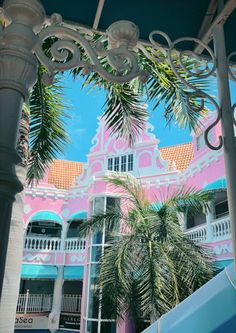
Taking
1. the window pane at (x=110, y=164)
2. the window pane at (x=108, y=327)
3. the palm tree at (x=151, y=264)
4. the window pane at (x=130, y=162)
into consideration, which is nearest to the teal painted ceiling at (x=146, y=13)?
the palm tree at (x=151, y=264)

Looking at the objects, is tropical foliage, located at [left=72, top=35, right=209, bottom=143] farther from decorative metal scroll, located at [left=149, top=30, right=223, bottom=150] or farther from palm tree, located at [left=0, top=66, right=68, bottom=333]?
decorative metal scroll, located at [left=149, top=30, right=223, bottom=150]

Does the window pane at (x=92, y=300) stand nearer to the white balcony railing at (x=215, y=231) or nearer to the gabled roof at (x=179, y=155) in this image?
the white balcony railing at (x=215, y=231)

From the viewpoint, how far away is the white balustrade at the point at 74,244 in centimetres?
1839

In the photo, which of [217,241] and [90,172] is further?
[90,172]

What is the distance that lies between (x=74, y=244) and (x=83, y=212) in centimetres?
182

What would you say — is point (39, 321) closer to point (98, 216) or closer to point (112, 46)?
point (98, 216)

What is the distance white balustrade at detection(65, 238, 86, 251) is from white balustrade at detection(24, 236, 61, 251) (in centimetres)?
47

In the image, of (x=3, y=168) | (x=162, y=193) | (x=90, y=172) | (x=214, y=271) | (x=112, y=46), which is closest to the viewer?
(x=3, y=168)

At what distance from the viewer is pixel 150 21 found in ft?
6.71

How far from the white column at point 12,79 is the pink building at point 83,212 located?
12.6 metres

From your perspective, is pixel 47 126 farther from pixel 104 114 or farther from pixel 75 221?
pixel 75 221

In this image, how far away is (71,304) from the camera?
18.3m

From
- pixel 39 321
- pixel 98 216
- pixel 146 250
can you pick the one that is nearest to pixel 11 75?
pixel 146 250

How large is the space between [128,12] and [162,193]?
1444 cm
